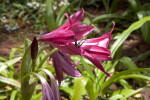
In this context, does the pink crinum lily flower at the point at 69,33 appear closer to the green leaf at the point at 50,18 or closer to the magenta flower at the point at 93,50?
the magenta flower at the point at 93,50

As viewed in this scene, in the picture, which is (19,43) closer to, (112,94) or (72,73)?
(112,94)

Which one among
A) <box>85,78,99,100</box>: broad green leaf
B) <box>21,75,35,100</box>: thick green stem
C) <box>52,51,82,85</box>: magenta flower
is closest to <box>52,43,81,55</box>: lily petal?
→ <box>52,51,82,85</box>: magenta flower

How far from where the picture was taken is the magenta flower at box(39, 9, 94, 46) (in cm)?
79

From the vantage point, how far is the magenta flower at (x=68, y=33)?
79cm

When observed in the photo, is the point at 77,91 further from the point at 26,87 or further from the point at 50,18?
the point at 50,18

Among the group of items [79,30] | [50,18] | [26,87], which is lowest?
[26,87]

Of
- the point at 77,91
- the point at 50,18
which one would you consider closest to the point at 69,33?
the point at 77,91

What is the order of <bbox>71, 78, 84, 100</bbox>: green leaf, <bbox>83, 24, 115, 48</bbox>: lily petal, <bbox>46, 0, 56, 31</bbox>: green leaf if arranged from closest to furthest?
<bbox>83, 24, 115, 48</bbox>: lily petal, <bbox>71, 78, 84, 100</bbox>: green leaf, <bbox>46, 0, 56, 31</bbox>: green leaf

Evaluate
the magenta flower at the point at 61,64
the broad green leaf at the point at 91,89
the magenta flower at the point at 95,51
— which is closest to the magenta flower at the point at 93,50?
the magenta flower at the point at 95,51

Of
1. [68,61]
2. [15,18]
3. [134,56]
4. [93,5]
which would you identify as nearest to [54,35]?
[68,61]

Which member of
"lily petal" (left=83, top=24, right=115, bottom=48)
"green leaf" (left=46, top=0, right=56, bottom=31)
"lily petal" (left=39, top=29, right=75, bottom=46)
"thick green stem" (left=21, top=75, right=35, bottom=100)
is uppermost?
"green leaf" (left=46, top=0, right=56, bottom=31)

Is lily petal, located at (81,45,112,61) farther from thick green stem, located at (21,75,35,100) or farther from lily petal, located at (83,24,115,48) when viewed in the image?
thick green stem, located at (21,75,35,100)

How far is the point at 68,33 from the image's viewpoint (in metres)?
0.79

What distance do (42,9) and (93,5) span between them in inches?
57.0
